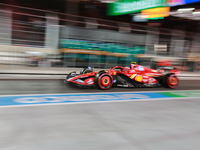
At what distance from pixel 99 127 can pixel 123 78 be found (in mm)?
3238

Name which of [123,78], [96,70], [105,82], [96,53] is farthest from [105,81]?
[96,53]

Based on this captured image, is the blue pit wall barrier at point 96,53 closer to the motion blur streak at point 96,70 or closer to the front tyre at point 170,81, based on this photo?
the motion blur streak at point 96,70

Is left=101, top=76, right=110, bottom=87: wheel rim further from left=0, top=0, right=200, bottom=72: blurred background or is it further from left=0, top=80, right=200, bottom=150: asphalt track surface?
left=0, top=0, right=200, bottom=72: blurred background

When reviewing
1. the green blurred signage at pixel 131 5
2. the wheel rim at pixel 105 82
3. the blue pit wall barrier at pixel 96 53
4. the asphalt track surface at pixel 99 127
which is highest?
the green blurred signage at pixel 131 5

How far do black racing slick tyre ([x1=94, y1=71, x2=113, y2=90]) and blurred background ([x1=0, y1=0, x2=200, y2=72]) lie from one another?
5.00 meters

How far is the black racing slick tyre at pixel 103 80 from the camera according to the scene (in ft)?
16.8

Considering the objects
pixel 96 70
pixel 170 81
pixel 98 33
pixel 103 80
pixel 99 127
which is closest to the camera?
pixel 99 127

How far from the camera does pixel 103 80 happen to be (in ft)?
17.0

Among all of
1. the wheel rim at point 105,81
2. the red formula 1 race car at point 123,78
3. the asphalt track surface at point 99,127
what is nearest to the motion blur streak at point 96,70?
the asphalt track surface at point 99,127

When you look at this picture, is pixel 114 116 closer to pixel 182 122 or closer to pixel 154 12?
pixel 182 122

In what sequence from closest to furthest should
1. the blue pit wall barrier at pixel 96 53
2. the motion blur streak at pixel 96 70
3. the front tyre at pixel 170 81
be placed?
the motion blur streak at pixel 96 70, the front tyre at pixel 170 81, the blue pit wall barrier at pixel 96 53

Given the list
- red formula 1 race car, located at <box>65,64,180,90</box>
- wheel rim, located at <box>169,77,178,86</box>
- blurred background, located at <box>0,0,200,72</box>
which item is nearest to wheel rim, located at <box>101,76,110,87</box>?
red formula 1 race car, located at <box>65,64,180,90</box>

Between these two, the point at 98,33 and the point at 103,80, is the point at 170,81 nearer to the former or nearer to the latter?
the point at 103,80

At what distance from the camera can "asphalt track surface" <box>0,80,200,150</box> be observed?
2.10m
